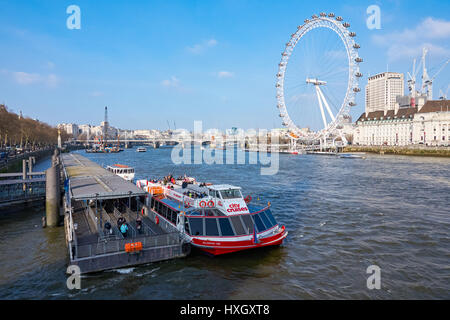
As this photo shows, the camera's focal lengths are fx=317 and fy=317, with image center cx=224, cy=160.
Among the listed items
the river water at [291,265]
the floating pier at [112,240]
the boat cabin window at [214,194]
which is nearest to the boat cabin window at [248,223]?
the river water at [291,265]

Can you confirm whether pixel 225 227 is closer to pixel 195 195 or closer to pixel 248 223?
pixel 248 223

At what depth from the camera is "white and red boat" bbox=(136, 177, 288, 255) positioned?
725 inches

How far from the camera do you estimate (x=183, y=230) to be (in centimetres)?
1956

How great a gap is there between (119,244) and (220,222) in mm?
5813

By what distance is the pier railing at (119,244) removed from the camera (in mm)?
15898

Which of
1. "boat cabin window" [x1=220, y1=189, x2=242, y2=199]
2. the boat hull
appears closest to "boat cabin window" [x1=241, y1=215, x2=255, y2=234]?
the boat hull

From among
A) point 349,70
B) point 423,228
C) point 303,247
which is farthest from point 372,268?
point 349,70

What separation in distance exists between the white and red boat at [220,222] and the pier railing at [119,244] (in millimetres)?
1199

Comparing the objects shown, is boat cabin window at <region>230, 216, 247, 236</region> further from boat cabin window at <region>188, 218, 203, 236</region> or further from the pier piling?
the pier piling

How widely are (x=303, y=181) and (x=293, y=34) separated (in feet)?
206

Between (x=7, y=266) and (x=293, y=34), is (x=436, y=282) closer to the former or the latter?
(x=7, y=266)

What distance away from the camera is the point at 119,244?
16.6m

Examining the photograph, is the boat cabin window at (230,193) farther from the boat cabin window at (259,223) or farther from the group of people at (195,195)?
the group of people at (195,195)

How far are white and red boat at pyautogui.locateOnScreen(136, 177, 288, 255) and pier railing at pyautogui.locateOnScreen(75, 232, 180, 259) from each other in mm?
1199
